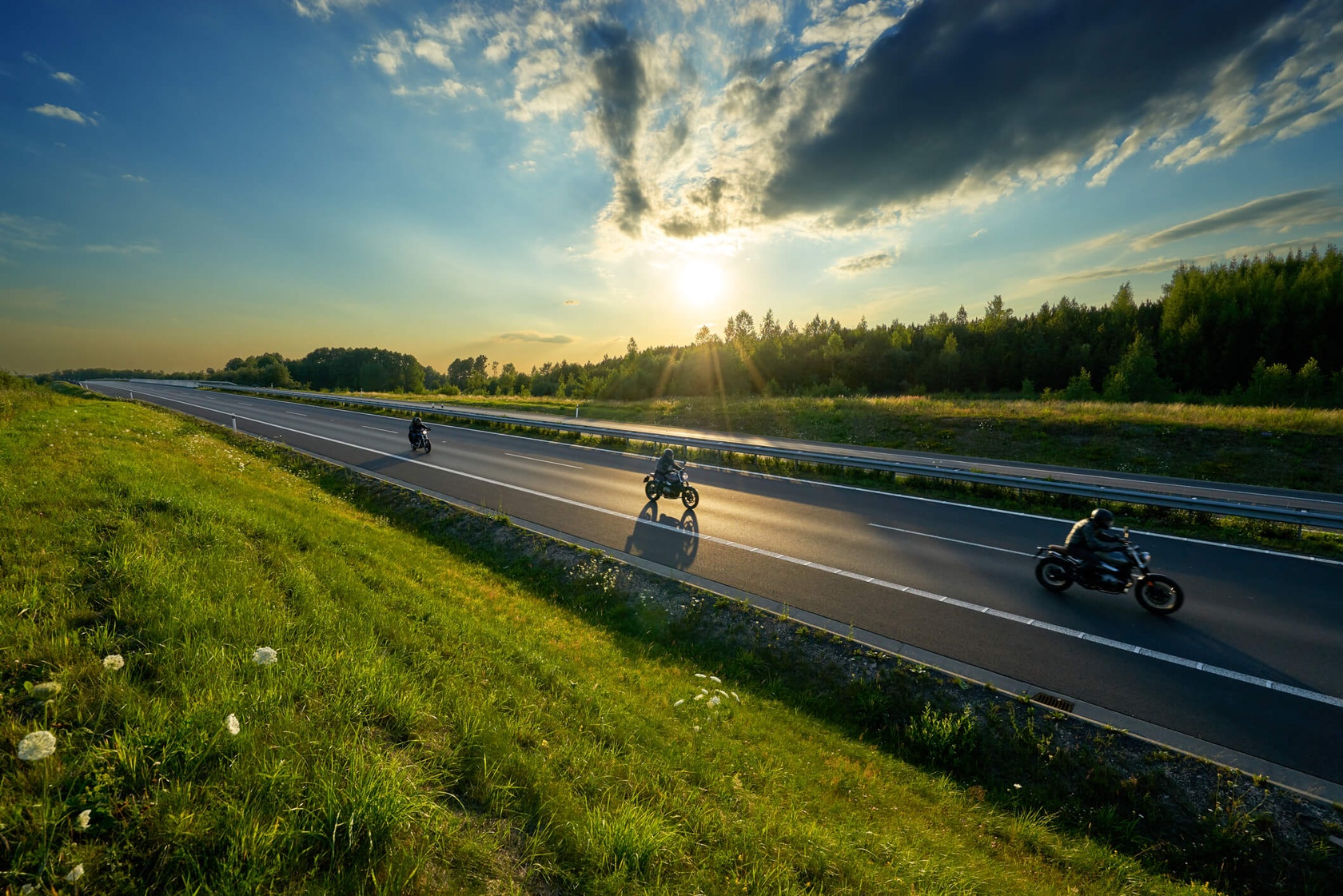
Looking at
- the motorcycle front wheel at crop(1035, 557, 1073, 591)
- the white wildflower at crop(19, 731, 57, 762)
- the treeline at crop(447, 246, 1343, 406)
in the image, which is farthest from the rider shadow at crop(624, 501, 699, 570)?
the treeline at crop(447, 246, 1343, 406)

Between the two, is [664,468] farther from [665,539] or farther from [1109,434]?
[1109,434]

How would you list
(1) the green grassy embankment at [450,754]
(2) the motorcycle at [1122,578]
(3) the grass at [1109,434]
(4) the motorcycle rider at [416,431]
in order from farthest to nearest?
(4) the motorcycle rider at [416,431]
(3) the grass at [1109,434]
(2) the motorcycle at [1122,578]
(1) the green grassy embankment at [450,754]

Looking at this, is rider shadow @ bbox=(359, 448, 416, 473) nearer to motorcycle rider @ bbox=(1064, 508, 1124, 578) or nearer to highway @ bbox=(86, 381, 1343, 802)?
highway @ bbox=(86, 381, 1343, 802)

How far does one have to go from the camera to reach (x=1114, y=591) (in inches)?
328

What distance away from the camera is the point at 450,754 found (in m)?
3.51

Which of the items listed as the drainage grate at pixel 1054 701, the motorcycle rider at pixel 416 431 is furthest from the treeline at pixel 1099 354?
the drainage grate at pixel 1054 701

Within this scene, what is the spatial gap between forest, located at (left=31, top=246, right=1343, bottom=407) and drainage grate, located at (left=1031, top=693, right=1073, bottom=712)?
5707 cm

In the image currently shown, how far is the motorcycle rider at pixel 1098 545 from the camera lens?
8.30m

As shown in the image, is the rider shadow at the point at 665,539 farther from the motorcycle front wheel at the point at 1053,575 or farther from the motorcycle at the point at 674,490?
the motorcycle front wheel at the point at 1053,575

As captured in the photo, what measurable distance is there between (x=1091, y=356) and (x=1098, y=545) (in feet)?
265

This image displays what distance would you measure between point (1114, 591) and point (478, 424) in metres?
32.0

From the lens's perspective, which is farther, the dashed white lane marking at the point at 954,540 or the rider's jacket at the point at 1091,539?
the dashed white lane marking at the point at 954,540

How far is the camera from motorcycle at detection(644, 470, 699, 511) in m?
14.1

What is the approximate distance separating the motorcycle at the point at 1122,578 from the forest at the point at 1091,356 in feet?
175
